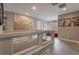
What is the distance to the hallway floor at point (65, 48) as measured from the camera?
2.04 meters

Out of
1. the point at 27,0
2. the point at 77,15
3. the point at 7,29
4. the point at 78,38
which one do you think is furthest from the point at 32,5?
the point at 78,38

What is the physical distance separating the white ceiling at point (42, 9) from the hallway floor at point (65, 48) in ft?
1.82

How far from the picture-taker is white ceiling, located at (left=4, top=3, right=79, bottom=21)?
6.03 ft

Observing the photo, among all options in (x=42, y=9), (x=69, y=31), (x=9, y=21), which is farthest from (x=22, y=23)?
(x=69, y=31)

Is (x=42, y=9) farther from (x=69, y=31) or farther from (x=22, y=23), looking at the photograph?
(x=69, y=31)

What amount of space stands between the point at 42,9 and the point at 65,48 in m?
0.97

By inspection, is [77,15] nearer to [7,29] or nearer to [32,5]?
[32,5]

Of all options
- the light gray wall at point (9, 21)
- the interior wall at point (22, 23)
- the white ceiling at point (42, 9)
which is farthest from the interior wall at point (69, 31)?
the light gray wall at point (9, 21)

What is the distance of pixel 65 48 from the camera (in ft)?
7.06

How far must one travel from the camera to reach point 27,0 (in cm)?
189
